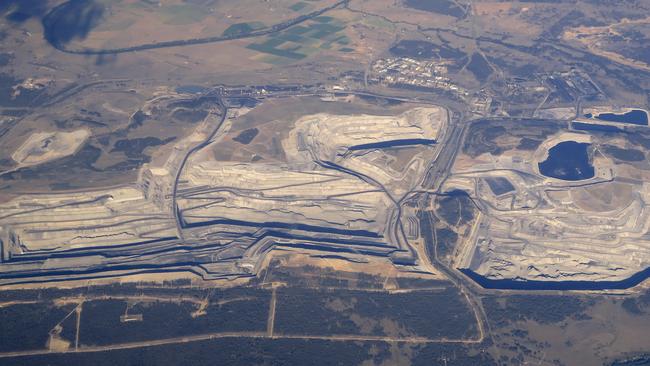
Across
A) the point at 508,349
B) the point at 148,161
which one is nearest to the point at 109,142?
the point at 148,161

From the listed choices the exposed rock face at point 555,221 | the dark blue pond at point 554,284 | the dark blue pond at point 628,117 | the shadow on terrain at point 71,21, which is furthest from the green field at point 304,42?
the dark blue pond at point 554,284

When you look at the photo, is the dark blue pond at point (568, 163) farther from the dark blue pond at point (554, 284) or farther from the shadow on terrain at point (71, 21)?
the shadow on terrain at point (71, 21)

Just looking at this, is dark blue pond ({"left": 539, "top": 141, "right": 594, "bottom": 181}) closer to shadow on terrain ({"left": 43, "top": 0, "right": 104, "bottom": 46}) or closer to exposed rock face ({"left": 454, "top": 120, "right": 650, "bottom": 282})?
exposed rock face ({"left": 454, "top": 120, "right": 650, "bottom": 282})

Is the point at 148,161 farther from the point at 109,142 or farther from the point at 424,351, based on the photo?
the point at 424,351

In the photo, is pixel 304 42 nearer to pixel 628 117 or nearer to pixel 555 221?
pixel 628 117

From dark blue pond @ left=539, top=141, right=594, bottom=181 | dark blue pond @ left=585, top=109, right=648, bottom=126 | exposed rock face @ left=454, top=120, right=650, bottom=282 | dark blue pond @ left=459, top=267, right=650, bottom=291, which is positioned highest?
dark blue pond @ left=585, top=109, right=648, bottom=126

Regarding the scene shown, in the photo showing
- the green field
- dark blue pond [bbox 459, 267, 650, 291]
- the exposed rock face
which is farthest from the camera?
the green field

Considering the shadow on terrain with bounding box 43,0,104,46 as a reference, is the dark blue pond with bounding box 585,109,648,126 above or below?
above

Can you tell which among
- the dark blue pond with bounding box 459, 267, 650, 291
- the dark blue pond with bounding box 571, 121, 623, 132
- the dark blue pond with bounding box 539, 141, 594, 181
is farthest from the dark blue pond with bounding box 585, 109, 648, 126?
the dark blue pond with bounding box 459, 267, 650, 291
